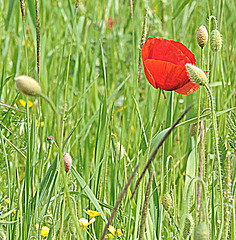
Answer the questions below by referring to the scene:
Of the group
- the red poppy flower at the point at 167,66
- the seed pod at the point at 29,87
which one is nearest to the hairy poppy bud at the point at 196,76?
the red poppy flower at the point at 167,66

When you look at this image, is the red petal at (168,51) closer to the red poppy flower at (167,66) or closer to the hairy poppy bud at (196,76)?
the red poppy flower at (167,66)

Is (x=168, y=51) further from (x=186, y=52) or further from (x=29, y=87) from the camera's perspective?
(x=29, y=87)

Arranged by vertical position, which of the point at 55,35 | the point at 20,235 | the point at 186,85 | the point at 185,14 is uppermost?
the point at 185,14

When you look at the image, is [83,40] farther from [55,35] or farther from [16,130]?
[16,130]

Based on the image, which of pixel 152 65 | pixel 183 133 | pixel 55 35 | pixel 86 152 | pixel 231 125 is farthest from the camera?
pixel 55 35

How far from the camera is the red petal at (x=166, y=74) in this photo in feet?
2.18

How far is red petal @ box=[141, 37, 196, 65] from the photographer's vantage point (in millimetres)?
731

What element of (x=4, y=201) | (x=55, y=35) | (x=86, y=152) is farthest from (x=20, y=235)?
(x=55, y=35)

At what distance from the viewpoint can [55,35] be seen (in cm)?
177

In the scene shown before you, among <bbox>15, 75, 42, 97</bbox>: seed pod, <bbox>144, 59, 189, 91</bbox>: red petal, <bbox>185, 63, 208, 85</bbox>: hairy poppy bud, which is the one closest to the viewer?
<bbox>15, 75, 42, 97</bbox>: seed pod

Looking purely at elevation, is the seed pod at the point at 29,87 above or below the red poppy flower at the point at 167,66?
below

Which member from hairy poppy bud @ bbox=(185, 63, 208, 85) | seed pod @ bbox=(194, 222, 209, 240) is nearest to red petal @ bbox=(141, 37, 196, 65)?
hairy poppy bud @ bbox=(185, 63, 208, 85)

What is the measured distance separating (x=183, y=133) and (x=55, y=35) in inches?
30.9

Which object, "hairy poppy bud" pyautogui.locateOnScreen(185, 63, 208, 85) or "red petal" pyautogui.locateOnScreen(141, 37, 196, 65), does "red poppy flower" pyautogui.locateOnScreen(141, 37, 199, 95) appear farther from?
"hairy poppy bud" pyautogui.locateOnScreen(185, 63, 208, 85)
